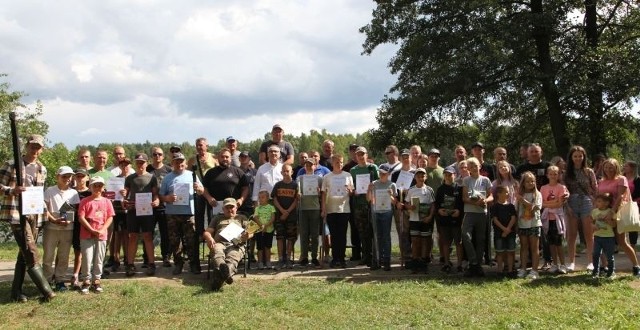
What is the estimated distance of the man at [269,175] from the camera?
9492 millimetres

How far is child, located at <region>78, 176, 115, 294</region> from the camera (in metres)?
7.87

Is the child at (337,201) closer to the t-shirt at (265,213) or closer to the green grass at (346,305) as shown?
the t-shirt at (265,213)

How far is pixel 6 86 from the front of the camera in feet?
78.0

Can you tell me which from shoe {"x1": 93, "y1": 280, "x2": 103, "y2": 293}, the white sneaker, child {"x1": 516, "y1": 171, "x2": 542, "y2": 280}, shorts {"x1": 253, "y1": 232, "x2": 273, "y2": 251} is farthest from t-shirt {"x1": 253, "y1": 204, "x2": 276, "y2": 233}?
the white sneaker

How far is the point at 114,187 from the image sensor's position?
888cm

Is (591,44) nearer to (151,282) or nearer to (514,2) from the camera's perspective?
(514,2)

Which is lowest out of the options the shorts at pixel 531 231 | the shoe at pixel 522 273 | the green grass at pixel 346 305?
the green grass at pixel 346 305

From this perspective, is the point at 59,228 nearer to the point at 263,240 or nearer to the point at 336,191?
the point at 263,240

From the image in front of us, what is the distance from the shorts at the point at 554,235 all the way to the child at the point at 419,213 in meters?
1.82

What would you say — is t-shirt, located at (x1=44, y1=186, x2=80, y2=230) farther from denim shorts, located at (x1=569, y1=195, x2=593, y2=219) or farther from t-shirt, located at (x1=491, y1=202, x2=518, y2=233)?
denim shorts, located at (x1=569, y1=195, x2=593, y2=219)

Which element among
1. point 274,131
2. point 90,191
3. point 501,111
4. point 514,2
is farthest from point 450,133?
point 90,191

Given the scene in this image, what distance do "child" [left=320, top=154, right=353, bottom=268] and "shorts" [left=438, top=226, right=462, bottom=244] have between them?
5.31 ft

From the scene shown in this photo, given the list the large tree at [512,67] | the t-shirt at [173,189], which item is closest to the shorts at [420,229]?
the t-shirt at [173,189]

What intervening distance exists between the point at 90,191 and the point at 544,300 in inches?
270
